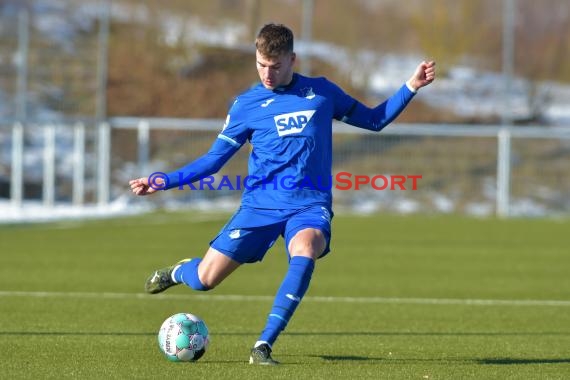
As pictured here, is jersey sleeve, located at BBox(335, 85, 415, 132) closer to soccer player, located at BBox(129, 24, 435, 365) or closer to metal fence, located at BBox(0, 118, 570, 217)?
soccer player, located at BBox(129, 24, 435, 365)

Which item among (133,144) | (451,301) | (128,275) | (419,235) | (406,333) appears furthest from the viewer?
(133,144)

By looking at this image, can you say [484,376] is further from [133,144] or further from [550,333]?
[133,144]

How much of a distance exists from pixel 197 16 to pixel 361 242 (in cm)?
1814

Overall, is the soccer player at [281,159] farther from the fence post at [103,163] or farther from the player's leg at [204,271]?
the fence post at [103,163]

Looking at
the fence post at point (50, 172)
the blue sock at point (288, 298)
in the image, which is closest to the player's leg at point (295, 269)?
the blue sock at point (288, 298)

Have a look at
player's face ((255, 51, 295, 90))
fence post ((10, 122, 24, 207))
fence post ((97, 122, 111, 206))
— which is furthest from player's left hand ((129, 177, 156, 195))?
fence post ((97, 122, 111, 206))

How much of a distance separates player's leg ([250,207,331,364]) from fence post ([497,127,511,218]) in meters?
21.5

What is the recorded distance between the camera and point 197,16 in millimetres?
35938

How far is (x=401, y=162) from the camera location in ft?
95.4

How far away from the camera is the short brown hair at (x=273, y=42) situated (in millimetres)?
7074

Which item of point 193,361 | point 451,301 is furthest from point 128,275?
point 193,361

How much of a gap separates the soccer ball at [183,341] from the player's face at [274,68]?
4.86ft

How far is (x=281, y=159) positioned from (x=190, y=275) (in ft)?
3.15

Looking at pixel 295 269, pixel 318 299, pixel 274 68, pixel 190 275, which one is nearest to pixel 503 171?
pixel 318 299
